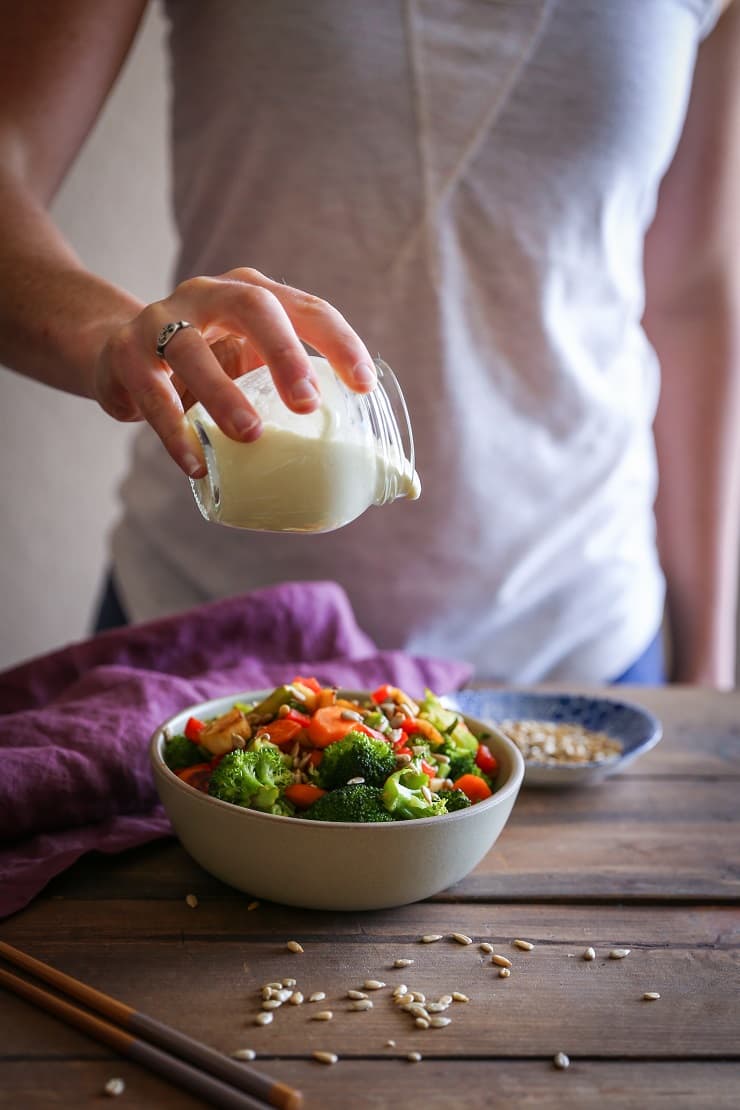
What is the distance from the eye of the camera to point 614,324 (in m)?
1.77

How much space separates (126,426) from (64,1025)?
2129mm

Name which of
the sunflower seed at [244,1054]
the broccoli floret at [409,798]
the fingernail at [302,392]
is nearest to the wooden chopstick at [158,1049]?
the sunflower seed at [244,1054]

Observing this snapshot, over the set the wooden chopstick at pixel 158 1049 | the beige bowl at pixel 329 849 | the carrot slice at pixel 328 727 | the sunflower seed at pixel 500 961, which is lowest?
the sunflower seed at pixel 500 961

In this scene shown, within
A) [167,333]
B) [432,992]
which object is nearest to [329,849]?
[432,992]

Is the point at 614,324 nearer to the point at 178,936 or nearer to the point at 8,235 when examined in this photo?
the point at 8,235

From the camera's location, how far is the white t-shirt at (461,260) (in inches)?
60.7

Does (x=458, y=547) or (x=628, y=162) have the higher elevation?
(x=628, y=162)

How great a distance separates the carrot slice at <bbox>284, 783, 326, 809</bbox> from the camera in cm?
94

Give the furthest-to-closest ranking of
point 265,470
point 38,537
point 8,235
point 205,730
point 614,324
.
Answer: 1. point 38,537
2. point 614,324
3. point 8,235
4. point 205,730
5. point 265,470

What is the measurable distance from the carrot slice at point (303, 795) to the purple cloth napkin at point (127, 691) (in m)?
0.21

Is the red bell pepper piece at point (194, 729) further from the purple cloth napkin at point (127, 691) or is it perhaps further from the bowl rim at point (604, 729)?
the bowl rim at point (604, 729)

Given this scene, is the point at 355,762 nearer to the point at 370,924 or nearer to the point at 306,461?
the point at 370,924

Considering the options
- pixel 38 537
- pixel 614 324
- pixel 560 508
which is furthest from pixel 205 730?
pixel 38 537

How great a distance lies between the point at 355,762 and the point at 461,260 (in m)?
0.98
